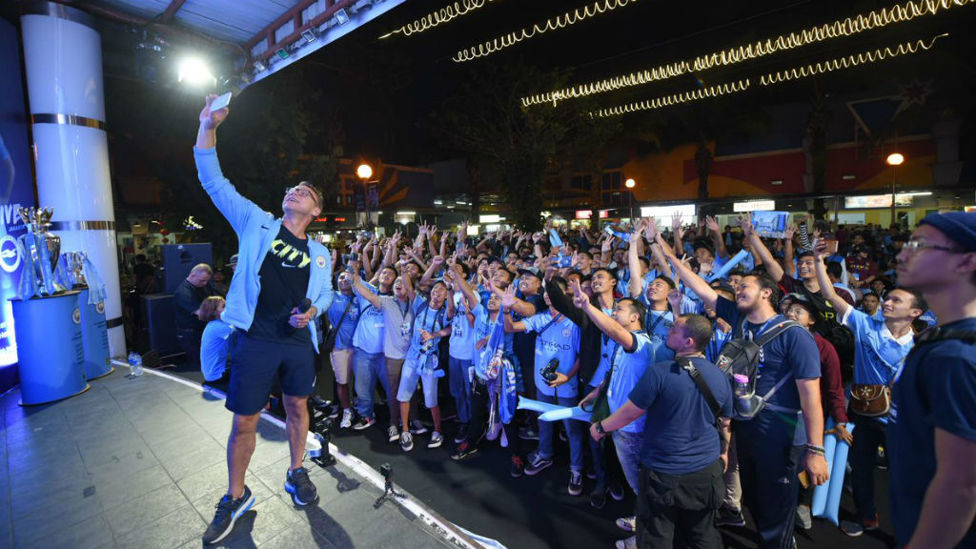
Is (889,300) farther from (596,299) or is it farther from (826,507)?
(596,299)

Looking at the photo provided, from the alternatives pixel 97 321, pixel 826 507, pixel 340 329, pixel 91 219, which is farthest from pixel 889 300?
pixel 91 219

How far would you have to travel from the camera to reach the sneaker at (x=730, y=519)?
3590mm

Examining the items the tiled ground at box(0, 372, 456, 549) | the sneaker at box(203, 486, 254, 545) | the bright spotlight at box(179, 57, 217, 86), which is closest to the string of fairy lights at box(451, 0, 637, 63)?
the bright spotlight at box(179, 57, 217, 86)

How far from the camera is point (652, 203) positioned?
25953mm

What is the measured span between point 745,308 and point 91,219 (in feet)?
28.5

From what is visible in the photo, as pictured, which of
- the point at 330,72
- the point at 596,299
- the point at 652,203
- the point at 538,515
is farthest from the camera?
the point at 652,203

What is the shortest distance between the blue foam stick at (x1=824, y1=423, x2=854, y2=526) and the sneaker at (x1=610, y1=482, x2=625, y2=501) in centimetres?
161

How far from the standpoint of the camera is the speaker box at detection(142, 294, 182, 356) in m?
7.84

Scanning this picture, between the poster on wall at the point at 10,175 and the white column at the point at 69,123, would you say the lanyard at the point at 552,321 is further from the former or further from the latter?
the white column at the point at 69,123

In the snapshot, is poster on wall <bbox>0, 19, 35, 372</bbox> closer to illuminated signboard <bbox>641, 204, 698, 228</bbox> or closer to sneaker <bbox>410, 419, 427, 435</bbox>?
sneaker <bbox>410, 419, 427, 435</bbox>

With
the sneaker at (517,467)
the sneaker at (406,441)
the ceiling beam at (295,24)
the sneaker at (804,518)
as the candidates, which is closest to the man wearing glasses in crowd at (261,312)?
the sneaker at (406,441)

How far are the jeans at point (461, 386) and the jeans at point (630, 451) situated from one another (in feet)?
7.29

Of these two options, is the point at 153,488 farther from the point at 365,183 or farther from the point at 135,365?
the point at 365,183

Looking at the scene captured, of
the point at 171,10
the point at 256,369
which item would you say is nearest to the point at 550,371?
the point at 256,369
